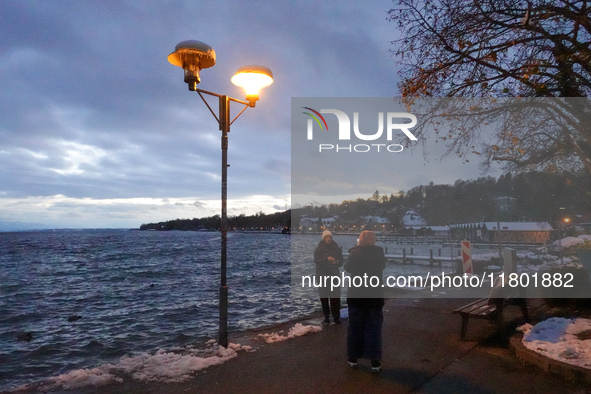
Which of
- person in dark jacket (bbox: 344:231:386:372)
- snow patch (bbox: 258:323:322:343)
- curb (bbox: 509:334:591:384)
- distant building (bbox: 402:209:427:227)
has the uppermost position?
distant building (bbox: 402:209:427:227)

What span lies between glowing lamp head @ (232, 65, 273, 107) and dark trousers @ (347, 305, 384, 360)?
3.81 metres

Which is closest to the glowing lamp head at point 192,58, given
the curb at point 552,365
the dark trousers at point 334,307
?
the dark trousers at point 334,307

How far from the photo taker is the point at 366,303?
4867mm

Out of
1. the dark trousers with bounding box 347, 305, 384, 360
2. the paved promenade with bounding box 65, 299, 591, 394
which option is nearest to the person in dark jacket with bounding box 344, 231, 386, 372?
the dark trousers with bounding box 347, 305, 384, 360

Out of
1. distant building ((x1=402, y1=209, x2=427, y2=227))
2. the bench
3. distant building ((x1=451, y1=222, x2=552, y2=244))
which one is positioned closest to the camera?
the bench

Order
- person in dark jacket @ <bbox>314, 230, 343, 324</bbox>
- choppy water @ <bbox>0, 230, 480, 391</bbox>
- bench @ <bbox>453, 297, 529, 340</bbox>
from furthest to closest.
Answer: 1. choppy water @ <bbox>0, 230, 480, 391</bbox>
2. person in dark jacket @ <bbox>314, 230, 343, 324</bbox>
3. bench @ <bbox>453, 297, 529, 340</bbox>

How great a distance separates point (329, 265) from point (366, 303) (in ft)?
8.56

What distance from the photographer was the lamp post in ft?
19.2

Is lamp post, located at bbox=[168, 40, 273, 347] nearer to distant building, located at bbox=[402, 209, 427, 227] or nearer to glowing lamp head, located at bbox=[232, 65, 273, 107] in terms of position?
glowing lamp head, located at bbox=[232, 65, 273, 107]

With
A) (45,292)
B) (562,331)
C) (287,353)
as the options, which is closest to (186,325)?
(287,353)

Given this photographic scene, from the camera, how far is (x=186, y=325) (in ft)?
42.4

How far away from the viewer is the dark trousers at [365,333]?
15.6ft

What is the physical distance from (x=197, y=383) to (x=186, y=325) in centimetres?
888

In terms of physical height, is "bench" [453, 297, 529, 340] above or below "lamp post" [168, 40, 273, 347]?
below
